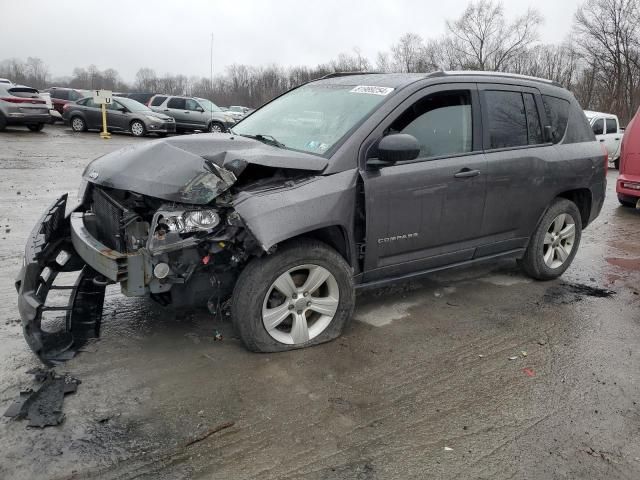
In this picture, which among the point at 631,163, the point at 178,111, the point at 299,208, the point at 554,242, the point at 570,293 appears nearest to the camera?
the point at 299,208

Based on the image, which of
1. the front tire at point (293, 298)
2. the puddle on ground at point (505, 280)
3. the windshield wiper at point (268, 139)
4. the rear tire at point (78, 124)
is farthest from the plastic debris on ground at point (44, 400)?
the rear tire at point (78, 124)

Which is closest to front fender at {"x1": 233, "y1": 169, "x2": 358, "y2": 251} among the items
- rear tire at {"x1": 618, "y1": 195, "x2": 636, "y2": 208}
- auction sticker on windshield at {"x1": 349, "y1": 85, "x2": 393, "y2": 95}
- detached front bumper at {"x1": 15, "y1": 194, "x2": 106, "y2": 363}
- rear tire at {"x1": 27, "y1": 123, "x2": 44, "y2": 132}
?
auction sticker on windshield at {"x1": 349, "y1": 85, "x2": 393, "y2": 95}

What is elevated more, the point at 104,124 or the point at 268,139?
the point at 104,124

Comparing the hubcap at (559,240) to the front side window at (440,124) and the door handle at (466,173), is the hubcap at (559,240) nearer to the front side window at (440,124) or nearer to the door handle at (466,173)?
the door handle at (466,173)

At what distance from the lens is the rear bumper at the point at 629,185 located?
9.54 metres

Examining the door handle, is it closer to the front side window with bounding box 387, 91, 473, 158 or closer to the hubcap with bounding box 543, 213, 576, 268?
the front side window with bounding box 387, 91, 473, 158

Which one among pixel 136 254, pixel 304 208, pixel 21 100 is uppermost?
pixel 21 100

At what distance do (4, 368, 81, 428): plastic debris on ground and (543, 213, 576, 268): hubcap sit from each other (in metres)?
4.39

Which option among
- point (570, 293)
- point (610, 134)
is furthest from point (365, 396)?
point (610, 134)

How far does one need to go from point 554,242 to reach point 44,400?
4671mm

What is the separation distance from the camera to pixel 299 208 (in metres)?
3.40

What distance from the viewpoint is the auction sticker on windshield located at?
4055 mm

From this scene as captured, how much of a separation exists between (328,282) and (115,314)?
1.74 metres

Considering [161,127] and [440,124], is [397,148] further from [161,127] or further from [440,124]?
[161,127]
